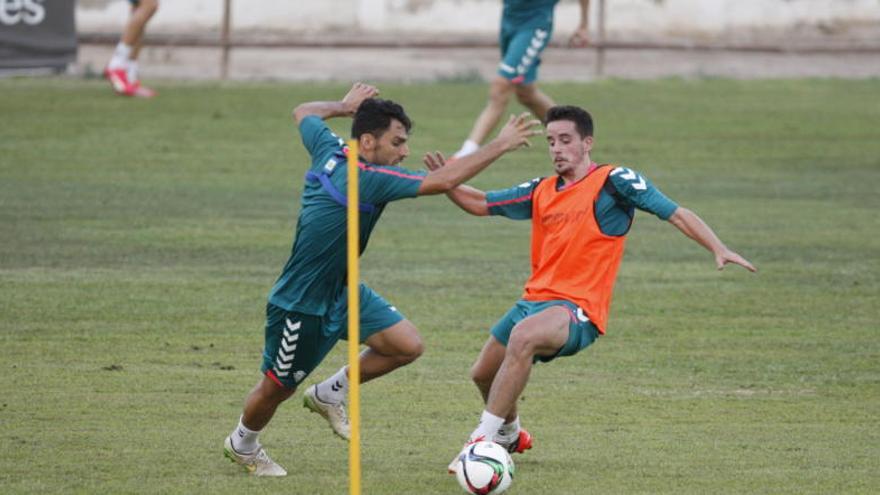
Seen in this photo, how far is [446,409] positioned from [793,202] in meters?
8.98

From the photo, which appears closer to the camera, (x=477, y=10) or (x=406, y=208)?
(x=406, y=208)

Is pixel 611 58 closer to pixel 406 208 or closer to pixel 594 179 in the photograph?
pixel 406 208

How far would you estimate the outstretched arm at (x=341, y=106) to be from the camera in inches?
372

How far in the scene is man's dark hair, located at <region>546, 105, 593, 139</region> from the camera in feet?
29.9

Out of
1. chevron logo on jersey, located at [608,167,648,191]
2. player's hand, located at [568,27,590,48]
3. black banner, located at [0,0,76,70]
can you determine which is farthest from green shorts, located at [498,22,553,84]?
chevron logo on jersey, located at [608,167,648,191]

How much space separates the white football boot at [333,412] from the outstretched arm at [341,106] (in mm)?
1523

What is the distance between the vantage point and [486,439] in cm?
869

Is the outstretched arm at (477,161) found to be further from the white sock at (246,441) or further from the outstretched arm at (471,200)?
the white sock at (246,441)

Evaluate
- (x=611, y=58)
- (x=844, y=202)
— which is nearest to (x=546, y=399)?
(x=844, y=202)

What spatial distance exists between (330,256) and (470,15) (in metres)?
27.0

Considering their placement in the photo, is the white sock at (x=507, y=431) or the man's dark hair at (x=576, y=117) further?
the white sock at (x=507, y=431)

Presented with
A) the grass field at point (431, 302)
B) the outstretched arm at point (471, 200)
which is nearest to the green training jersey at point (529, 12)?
the grass field at point (431, 302)

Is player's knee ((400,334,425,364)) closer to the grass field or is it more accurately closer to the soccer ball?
the grass field

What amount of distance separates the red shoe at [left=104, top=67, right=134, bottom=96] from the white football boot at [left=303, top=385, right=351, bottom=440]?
46.7ft
